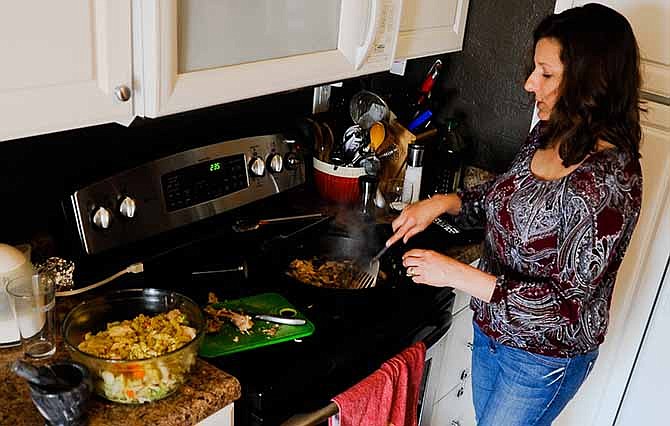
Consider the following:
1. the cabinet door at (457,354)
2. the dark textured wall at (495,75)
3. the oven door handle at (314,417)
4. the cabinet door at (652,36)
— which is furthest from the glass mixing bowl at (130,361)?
the cabinet door at (652,36)

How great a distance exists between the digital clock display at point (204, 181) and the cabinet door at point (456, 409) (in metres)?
0.86

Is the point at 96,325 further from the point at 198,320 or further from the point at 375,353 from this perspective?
the point at 375,353

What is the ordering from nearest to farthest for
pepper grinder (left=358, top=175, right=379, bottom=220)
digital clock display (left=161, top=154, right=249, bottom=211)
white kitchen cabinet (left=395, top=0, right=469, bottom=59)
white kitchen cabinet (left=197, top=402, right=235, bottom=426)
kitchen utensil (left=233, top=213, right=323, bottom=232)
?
white kitchen cabinet (left=197, top=402, right=235, bottom=426) < digital clock display (left=161, top=154, right=249, bottom=211) < kitchen utensil (left=233, top=213, right=323, bottom=232) < white kitchen cabinet (left=395, top=0, right=469, bottom=59) < pepper grinder (left=358, top=175, right=379, bottom=220)

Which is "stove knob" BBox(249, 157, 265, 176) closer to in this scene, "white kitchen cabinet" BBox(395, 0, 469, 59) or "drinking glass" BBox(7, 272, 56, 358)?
"white kitchen cabinet" BBox(395, 0, 469, 59)

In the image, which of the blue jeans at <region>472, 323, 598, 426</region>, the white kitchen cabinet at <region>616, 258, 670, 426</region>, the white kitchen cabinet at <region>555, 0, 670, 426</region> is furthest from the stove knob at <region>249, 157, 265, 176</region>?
the white kitchen cabinet at <region>616, 258, 670, 426</region>

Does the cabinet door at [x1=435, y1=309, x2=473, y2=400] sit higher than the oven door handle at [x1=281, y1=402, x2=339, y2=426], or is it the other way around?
the oven door handle at [x1=281, y1=402, x2=339, y2=426]

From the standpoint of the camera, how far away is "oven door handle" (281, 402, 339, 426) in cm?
135

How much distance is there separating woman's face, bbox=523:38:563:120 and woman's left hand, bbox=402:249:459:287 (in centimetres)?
37

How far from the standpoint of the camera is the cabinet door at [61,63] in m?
1.00

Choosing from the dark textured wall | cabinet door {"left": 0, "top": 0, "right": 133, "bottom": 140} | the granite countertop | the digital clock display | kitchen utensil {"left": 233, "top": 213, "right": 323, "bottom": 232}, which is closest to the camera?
cabinet door {"left": 0, "top": 0, "right": 133, "bottom": 140}

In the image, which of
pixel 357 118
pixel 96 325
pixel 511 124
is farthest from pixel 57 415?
pixel 511 124

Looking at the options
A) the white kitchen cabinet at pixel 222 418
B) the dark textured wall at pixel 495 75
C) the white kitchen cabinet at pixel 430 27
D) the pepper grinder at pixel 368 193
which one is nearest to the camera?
the white kitchen cabinet at pixel 222 418

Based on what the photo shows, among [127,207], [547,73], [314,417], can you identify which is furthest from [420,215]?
[127,207]

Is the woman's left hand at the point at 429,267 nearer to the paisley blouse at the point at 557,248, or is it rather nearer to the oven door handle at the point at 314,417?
the paisley blouse at the point at 557,248
